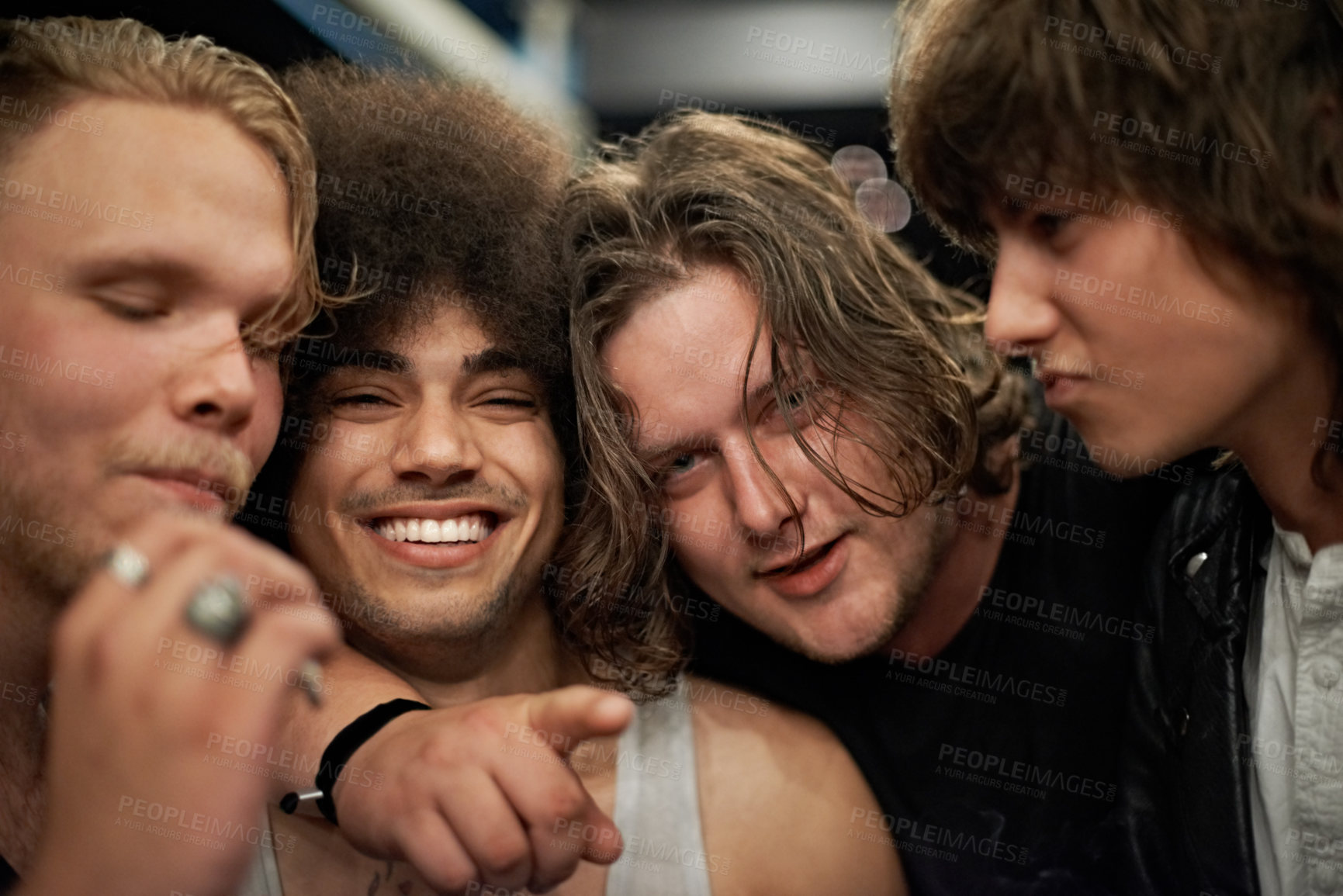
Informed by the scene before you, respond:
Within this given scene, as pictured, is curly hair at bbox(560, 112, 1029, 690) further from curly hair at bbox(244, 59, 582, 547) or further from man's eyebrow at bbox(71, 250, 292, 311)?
man's eyebrow at bbox(71, 250, 292, 311)

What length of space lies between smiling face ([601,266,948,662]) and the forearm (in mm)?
506

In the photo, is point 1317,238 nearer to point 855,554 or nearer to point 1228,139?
point 1228,139

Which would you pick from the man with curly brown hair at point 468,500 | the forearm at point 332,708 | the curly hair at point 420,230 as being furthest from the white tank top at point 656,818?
the curly hair at point 420,230

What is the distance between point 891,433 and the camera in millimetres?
1634

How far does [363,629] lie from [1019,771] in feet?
3.62

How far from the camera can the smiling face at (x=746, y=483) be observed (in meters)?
1.55

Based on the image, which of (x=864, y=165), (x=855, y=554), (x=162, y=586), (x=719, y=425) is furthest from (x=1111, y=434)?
(x=162, y=586)

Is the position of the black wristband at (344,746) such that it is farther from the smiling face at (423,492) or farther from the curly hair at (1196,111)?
the curly hair at (1196,111)

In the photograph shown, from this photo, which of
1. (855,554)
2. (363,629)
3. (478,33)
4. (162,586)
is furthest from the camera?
(478,33)

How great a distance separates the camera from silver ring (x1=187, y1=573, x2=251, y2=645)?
0.86 m

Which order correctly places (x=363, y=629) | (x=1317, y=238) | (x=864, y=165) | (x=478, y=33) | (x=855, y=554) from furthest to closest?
(x=478, y=33), (x=864, y=165), (x=855, y=554), (x=363, y=629), (x=1317, y=238)

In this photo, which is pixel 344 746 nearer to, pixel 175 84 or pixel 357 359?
pixel 357 359

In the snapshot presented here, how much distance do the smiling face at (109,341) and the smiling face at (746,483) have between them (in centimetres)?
62

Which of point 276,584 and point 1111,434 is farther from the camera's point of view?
point 1111,434
